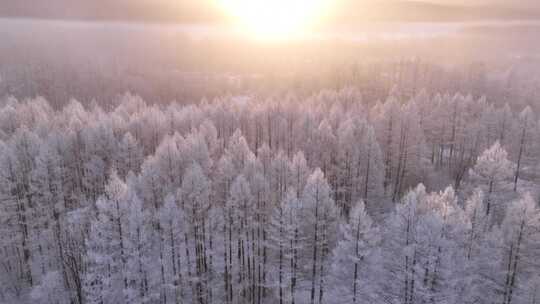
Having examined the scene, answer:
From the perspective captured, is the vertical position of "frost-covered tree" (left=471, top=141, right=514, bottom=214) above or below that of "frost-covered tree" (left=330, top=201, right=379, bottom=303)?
above

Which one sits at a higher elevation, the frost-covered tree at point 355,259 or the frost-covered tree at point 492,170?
the frost-covered tree at point 492,170

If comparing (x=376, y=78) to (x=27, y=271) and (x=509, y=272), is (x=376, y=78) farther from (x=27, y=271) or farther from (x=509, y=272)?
(x=27, y=271)

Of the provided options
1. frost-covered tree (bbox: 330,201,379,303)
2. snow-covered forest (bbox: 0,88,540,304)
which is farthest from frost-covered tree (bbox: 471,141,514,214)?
frost-covered tree (bbox: 330,201,379,303)

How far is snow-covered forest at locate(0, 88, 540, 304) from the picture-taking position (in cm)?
3422

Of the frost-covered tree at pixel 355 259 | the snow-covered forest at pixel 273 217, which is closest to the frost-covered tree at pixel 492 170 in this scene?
the snow-covered forest at pixel 273 217

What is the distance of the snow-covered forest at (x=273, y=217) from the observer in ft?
112

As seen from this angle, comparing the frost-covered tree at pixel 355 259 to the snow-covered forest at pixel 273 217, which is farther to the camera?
the snow-covered forest at pixel 273 217

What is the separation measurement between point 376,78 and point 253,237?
104 m

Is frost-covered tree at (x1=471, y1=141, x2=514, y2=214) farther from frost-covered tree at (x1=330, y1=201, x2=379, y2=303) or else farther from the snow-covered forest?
frost-covered tree at (x1=330, y1=201, x2=379, y2=303)

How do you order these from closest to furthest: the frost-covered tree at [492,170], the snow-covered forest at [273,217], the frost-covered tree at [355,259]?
the frost-covered tree at [355,259] → the snow-covered forest at [273,217] → the frost-covered tree at [492,170]

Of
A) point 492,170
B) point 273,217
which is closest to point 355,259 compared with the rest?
point 273,217

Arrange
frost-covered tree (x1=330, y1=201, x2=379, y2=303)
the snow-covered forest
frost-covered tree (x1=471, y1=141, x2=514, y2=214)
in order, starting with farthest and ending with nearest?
frost-covered tree (x1=471, y1=141, x2=514, y2=214) → the snow-covered forest → frost-covered tree (x1=330, y1=201, x2=379, y2=303)

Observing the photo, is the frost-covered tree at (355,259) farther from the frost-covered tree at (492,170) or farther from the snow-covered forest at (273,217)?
the frost-covered tree at (492,170)

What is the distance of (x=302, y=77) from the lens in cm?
14125
